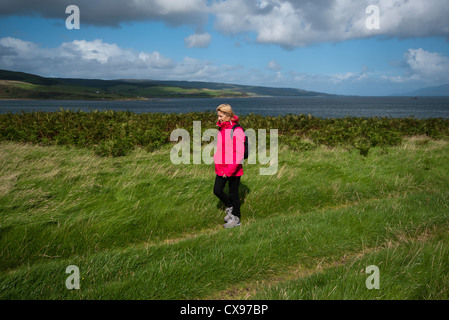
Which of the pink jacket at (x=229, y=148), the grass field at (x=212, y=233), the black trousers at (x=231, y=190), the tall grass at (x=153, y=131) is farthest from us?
the tall grass at (x=153, y=131)

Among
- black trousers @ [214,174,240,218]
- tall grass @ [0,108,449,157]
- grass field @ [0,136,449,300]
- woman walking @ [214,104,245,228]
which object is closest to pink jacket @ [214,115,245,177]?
woman walking @ [214,104,245,228]

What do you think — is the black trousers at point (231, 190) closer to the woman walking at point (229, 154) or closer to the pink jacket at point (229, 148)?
the woman walking at point (229, 154)

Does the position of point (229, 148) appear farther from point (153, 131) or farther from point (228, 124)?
point (153, 131)

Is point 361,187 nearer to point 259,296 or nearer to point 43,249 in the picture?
point 259,296

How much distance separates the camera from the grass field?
382 centimetres

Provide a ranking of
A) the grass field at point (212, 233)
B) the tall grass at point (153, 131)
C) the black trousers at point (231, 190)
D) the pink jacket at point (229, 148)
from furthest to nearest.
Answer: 1. the tall grass at point (153, 131)
2. the black trousers at point (231, 190)
3. the pink jacket at point (229, 148)
4. the grass field at point (212, 233)

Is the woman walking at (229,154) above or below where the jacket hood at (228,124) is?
below

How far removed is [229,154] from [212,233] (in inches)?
61.7

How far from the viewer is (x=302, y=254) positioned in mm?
4762

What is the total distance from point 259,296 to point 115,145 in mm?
9200

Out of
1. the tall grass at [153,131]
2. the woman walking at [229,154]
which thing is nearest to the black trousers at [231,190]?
the woman walking at [229,154]

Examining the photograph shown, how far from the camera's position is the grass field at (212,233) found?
3824 mm
